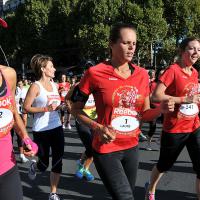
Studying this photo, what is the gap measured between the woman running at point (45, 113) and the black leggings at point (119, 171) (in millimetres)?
1766

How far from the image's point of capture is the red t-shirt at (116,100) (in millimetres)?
3039

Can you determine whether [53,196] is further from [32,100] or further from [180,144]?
[180,144]

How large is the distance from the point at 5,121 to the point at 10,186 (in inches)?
16.8

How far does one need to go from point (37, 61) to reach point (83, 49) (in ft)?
102

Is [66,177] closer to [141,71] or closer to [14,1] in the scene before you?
[141,71]

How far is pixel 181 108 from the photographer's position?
13.6ft

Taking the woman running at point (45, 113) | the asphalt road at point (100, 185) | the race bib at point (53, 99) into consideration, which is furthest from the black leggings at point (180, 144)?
the race bib at point (53, 99)

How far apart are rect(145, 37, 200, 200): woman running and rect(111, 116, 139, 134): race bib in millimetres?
848

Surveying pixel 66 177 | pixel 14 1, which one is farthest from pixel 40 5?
pixel 14 1

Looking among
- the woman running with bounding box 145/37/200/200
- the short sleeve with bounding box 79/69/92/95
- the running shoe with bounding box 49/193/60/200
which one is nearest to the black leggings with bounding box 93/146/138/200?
the short sleeve with bounding box 79/69/92/95

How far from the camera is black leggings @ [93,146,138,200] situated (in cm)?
294

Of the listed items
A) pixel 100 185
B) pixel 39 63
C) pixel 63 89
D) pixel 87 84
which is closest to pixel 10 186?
pixel 87 84

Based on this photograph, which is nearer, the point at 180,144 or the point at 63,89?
the point at 180,144

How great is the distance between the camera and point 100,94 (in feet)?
10.1
